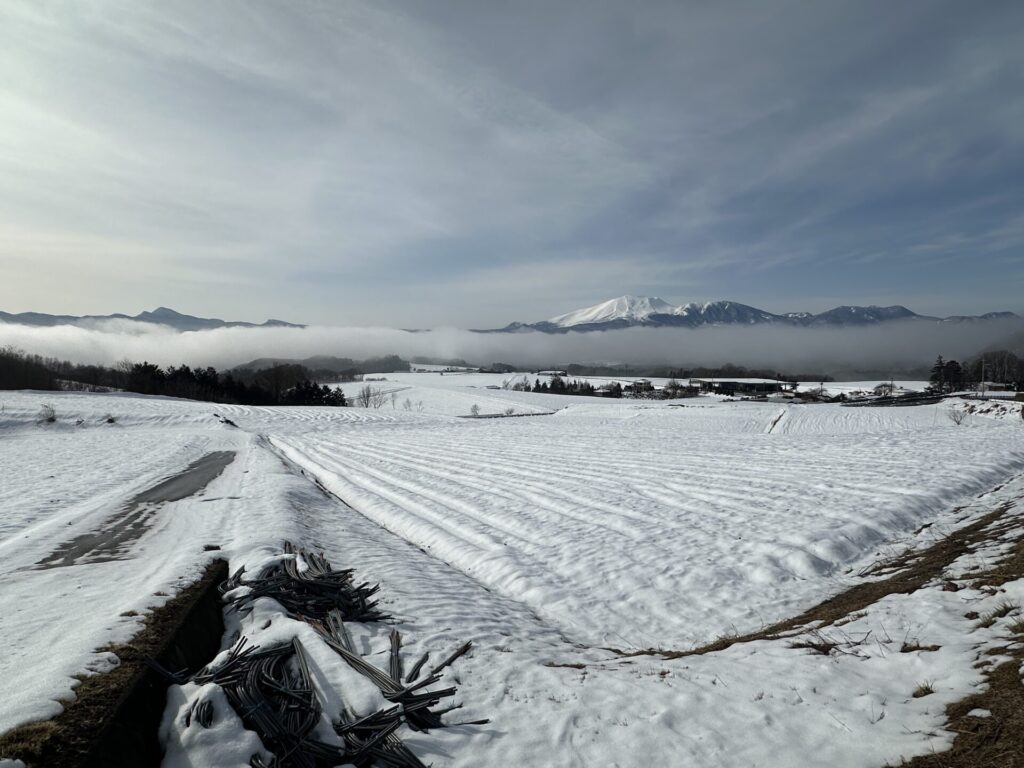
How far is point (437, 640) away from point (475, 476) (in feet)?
50.1

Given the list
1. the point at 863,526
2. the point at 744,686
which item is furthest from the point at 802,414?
the point at 744,686

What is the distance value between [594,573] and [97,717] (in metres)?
8.31

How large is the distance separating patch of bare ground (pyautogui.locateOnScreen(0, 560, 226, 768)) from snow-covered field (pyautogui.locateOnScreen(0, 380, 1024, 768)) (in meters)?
0.18

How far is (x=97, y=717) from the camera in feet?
13.4

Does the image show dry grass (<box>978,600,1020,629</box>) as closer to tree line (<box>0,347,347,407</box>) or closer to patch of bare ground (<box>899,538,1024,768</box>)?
patch of bare ground (<box>899,538,1024,768</box>)

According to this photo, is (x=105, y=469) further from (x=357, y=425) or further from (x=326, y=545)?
(x=357, y=425)

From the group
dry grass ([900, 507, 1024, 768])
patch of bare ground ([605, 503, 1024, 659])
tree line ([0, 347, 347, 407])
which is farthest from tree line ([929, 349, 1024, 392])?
dry grass ([900, 507, 1024, 768])

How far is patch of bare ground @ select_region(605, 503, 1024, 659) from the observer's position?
722cm

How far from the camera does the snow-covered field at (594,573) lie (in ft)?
15.8

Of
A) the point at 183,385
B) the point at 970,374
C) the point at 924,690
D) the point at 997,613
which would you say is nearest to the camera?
the point at 924,690

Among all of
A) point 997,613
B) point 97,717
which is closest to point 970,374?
point 997,613

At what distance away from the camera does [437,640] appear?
6.90 meters

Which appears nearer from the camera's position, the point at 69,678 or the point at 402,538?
the point at 69,678

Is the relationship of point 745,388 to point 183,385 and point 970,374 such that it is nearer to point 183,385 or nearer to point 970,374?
point 970,374
